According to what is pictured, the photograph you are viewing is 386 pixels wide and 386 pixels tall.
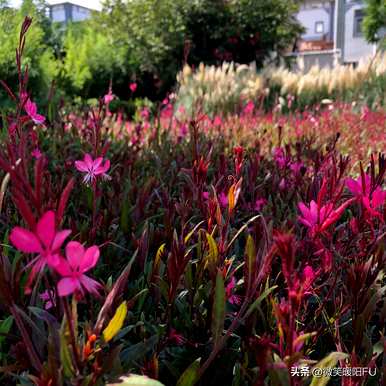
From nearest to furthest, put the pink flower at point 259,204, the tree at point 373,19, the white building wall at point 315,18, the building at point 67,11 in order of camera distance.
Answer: the pink flower at point 259,204, the building at point 67,11, the tree at point 373,19, the white building wall at point 315,18

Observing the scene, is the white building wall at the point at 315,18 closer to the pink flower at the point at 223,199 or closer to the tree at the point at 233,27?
the tree at the point at 233,27

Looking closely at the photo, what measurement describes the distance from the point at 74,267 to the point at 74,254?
0.01m

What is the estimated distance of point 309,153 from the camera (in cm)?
232

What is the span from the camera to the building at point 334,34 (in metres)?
25.9

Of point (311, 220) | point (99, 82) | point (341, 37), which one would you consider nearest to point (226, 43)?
point (99, 82)

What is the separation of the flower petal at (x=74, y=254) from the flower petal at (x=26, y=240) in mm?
34

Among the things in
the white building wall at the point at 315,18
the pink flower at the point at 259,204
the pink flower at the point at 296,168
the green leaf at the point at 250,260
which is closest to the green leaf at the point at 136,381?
the green leaf at the point at 250,260

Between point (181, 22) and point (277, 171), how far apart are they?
10.5m

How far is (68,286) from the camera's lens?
0.49m

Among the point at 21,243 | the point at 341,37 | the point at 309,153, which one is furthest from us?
the point at 341,37

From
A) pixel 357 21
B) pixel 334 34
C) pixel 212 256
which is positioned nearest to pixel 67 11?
pixel 334 34

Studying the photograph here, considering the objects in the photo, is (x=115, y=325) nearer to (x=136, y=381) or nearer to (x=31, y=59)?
(x=136, y=381)

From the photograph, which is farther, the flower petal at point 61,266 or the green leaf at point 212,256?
the green leaf at point 212,256

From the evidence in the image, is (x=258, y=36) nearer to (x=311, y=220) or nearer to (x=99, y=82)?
(x=99, y=82)
